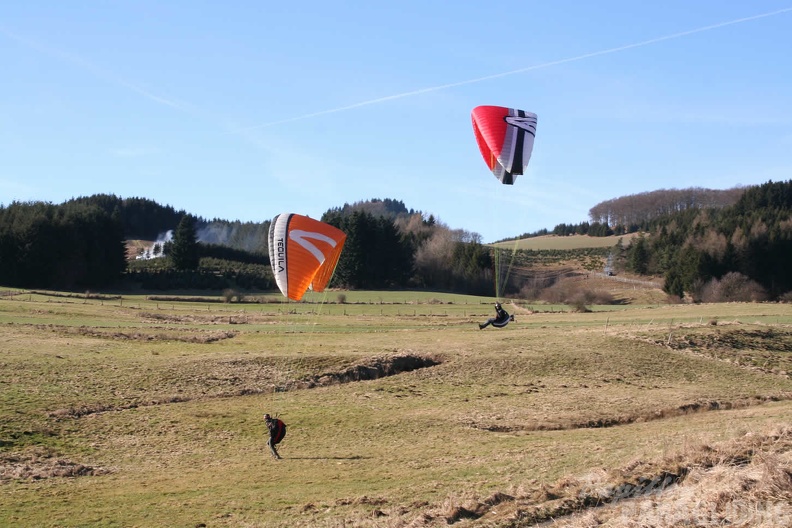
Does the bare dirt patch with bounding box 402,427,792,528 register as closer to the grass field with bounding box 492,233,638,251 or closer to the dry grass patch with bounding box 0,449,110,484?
the dry grass patch with bounding box 0,449,110,484

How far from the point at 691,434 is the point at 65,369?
83.8 feet

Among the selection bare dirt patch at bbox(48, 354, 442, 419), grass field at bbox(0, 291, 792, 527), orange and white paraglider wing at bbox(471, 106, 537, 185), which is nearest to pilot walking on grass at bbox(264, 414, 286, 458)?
grass field at bbox(0, 291, 792, 527)

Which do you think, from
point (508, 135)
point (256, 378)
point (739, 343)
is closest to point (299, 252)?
point (508, 135)

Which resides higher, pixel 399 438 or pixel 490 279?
pixel 490 279

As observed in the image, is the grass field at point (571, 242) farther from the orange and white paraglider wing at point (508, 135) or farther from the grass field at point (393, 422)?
the orange and white paraglider wing at point (508, 135)

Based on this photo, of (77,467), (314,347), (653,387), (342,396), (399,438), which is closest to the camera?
(77,467)

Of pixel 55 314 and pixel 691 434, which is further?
pixel 55 314

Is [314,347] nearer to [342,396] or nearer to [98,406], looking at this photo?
[342,396]

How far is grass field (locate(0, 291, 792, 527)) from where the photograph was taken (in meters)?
15.5

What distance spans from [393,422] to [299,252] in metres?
7.14

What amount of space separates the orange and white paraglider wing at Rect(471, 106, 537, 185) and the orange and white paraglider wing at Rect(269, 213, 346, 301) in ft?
24.4

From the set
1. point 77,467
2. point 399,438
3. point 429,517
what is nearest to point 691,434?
point 399,438

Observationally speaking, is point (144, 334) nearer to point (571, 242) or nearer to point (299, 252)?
point (299, 252)

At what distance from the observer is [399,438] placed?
25438 mm
